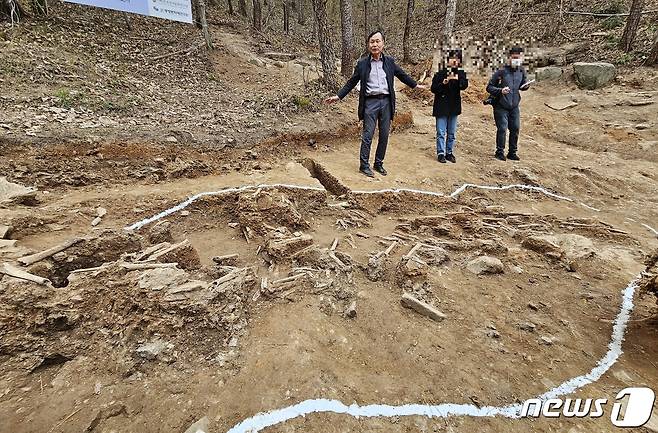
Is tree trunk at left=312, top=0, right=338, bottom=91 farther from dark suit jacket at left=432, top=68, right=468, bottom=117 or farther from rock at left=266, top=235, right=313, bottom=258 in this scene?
rock at left=266, top=235, right=313, bottom=258

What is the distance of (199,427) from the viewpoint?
1848 millimetres

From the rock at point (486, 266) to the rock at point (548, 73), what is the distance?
32.0 feet

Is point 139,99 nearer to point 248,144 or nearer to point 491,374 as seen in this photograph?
point 248,144

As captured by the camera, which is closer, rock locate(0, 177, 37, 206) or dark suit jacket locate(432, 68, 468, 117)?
rock locate(0, 177, 37, 206)

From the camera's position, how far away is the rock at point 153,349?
2254mm

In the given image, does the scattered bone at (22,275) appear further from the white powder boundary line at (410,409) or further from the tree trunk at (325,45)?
the tree trunk at (325,45)

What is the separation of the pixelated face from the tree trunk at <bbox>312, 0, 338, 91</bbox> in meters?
3.44

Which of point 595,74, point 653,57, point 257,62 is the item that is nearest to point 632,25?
point 653,57

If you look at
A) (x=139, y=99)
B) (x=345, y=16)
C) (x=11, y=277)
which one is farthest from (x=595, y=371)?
(x=345, y=16)

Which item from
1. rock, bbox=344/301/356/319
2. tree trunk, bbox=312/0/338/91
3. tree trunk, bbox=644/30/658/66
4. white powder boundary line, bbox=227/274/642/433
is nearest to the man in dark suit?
rock, bbox=344/301/356/319

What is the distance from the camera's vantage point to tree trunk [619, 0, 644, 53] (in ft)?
31.9

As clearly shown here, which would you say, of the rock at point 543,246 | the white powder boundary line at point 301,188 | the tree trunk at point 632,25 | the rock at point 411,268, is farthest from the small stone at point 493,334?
the tree trunk at point 632,25
